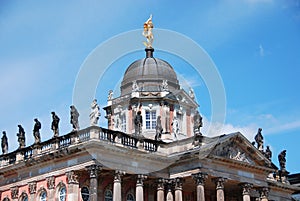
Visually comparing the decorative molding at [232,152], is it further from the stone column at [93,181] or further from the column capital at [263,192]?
the stone column at [93,181]

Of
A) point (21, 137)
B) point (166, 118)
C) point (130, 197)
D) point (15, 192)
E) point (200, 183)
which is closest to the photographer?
point (200, 183)

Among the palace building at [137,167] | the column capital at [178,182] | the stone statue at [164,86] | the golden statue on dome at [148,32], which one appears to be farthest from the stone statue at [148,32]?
the column capital at [178,182]

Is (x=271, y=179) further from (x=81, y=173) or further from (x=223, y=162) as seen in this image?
(x=81, y=173)

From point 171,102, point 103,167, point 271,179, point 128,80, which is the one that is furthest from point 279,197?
point 103,167

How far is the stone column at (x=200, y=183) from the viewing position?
3994 cm

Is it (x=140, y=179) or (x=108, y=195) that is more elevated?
(x=140, y=179)

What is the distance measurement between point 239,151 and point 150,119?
9308mm

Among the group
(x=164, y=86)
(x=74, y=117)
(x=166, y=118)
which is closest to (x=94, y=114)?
(x=74, y=117)

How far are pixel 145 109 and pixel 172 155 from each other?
363 inches

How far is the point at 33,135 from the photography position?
140 feet

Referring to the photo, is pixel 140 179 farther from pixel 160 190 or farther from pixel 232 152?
pixel 232 152

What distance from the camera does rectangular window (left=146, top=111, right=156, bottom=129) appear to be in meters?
49.9

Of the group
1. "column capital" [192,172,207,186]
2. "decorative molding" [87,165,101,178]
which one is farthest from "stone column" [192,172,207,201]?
"decorative molding" [87,165,101,178]

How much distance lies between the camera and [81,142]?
3784 centimetres
